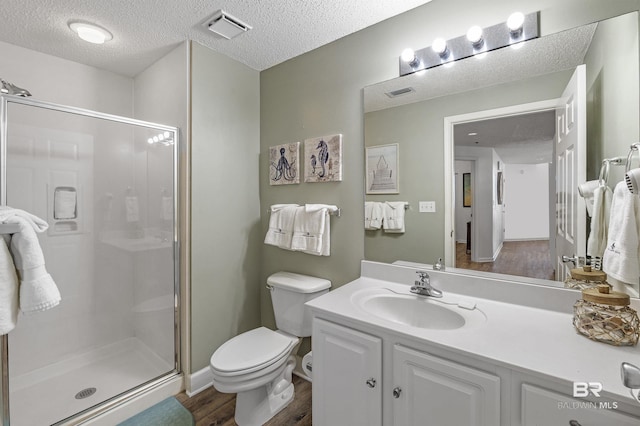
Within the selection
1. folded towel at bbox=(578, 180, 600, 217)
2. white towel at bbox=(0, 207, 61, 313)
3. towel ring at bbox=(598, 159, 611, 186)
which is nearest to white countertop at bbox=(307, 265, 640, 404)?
folded towel at bbox=(578, 180, 600, 217)

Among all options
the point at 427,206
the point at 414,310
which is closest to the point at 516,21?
the point at 427,206

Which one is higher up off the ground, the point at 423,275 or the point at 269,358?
the point at 423,275

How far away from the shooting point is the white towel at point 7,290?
110 centimetres

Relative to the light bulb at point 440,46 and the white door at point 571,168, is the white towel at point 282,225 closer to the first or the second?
the light bulb at point 440,46

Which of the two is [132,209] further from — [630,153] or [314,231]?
[630,153]

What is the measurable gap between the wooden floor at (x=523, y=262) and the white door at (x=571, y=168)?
0.14ft

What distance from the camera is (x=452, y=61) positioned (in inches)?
59.0

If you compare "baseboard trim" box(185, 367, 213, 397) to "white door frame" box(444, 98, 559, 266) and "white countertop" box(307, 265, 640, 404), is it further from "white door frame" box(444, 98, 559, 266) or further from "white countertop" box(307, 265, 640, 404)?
"white door frame" box(444, 98, 559, 266)

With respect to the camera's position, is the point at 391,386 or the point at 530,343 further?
the point at 391,386

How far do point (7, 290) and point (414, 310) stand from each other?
173cm

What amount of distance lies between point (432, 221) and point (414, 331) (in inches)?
26.9

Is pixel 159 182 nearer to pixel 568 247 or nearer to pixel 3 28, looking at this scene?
pixel 3 28

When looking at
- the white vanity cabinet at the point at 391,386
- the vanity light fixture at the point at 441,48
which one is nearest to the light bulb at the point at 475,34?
the vanity light fixture at the point at 441,48

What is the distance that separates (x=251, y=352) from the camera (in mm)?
1648
